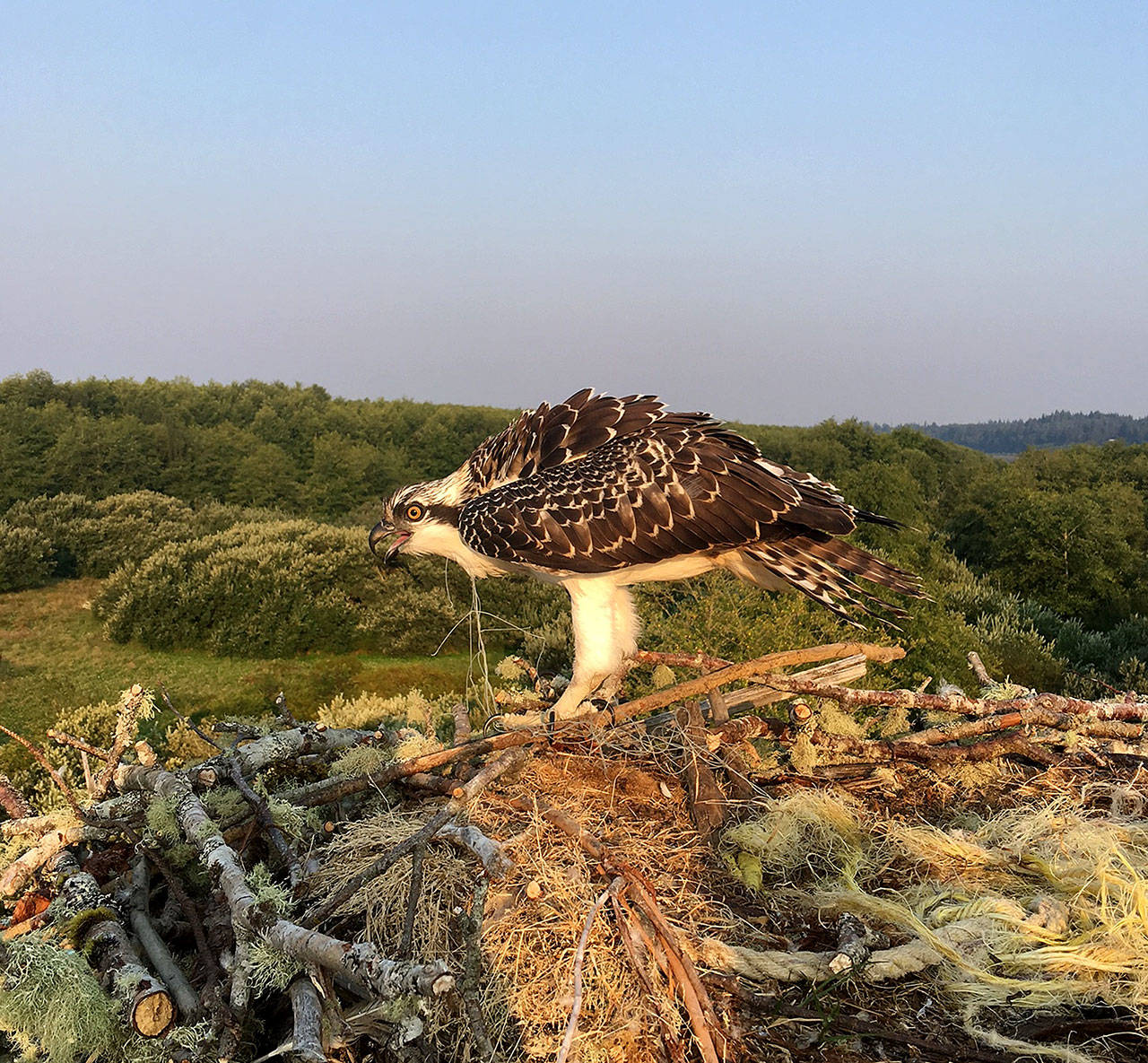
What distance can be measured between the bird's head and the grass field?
9.59 metres

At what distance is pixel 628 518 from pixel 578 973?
2480 mm

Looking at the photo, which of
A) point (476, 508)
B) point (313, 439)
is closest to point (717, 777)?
point (476, 508)

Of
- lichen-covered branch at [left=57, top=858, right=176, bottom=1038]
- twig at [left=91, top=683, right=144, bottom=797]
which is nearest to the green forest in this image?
twig at [left=91, top=683, right=144, bottom=797]

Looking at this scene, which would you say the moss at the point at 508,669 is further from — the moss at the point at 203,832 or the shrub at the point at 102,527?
the shrub at the point at 102,527

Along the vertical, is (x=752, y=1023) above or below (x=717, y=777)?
below

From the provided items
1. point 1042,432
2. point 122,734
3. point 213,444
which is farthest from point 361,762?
point 1042,432

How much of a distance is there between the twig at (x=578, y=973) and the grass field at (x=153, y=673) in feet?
39.6

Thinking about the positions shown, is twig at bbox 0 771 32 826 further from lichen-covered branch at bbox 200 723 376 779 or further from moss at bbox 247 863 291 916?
moss at bbox 247 863 291 916

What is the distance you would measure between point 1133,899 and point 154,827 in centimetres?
345

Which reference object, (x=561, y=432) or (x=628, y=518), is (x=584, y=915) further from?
(x=561, y=432)

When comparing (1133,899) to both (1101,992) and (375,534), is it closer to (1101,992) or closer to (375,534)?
(1101,992)

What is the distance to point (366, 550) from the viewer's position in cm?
1847

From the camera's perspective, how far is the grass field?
13.7 m

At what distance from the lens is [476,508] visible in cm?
458
